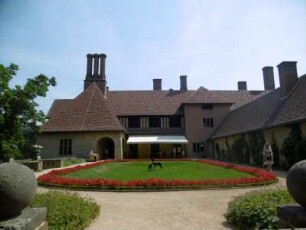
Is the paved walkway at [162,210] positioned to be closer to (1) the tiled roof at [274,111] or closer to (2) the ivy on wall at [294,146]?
(2) the ivy on wall at [294,146]

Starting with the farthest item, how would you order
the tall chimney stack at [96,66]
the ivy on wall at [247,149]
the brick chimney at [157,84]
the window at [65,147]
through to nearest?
the brick chimney at [157,84]
the tall chimney stack at [96,66]
the window at [65,147]
the ivy on wall at [247,149]

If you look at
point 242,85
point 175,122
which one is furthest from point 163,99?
point 242,85

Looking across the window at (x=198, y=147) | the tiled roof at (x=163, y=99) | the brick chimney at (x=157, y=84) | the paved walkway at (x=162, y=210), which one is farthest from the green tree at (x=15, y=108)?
the brick chimney at (x=157, y=84)

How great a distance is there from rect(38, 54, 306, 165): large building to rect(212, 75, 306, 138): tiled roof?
109 mm

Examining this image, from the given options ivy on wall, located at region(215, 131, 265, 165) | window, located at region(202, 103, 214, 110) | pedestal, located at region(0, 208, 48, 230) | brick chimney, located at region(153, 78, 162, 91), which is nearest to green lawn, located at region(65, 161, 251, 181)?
ivy on wall, located at region(215, 131, 265, 165)

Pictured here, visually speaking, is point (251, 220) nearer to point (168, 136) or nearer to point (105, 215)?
point (105, 215)

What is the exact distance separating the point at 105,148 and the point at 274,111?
68.3 feet

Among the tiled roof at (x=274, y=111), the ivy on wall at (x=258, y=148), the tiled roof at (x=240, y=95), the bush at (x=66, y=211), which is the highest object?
the tiled roof at (x=240, y=95)

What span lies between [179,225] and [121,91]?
38.1 m

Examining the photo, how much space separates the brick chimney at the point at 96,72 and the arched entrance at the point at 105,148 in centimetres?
794

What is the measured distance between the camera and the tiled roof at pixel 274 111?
1872cm

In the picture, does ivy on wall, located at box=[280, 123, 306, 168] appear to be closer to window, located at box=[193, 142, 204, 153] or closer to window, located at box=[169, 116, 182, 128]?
window, located at box=[193, 142, 204, 153]

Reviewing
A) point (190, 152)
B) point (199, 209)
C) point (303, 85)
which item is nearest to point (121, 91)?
point (190, 152)

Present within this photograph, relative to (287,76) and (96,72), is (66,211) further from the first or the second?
(96,72)
